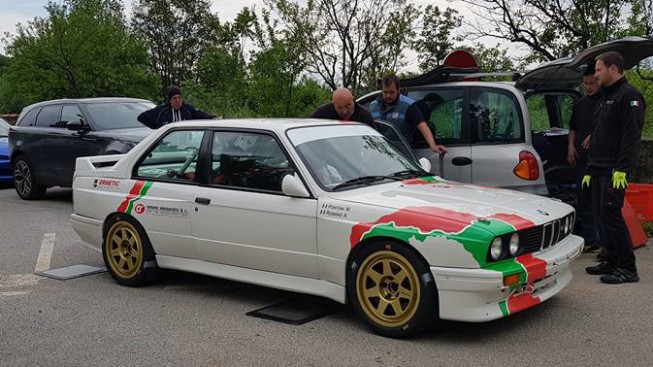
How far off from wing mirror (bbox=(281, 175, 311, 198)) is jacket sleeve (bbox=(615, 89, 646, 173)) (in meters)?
2.76

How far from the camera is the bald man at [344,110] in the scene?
7.27 m

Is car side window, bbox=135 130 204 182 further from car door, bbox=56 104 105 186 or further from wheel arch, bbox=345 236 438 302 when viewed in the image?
car door, bbox=56 104 105 186

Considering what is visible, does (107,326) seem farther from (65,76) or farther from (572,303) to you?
(65,76)

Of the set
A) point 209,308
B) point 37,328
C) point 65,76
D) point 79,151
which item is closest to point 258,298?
point 209,308

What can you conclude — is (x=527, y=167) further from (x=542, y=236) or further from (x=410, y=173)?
(x=542, y=236)

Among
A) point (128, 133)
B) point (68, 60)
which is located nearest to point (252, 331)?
point (128, 133)

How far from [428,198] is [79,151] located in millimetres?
7359

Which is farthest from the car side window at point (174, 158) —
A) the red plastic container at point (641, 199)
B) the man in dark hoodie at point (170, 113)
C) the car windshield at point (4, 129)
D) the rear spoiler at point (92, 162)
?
the car windshield at point (4, 129)

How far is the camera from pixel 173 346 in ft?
15.8

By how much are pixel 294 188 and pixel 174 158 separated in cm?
157

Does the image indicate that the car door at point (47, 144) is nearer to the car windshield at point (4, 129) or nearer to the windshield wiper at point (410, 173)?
the car windshield at point (4, 129)

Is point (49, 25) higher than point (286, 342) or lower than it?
higher

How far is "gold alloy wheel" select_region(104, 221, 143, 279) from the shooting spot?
20.6ft

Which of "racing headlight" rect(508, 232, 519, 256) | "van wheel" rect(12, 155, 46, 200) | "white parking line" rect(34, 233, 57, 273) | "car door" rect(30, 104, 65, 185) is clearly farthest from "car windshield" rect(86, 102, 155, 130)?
"racing headlight" rect(508, 232, 519, 256)
